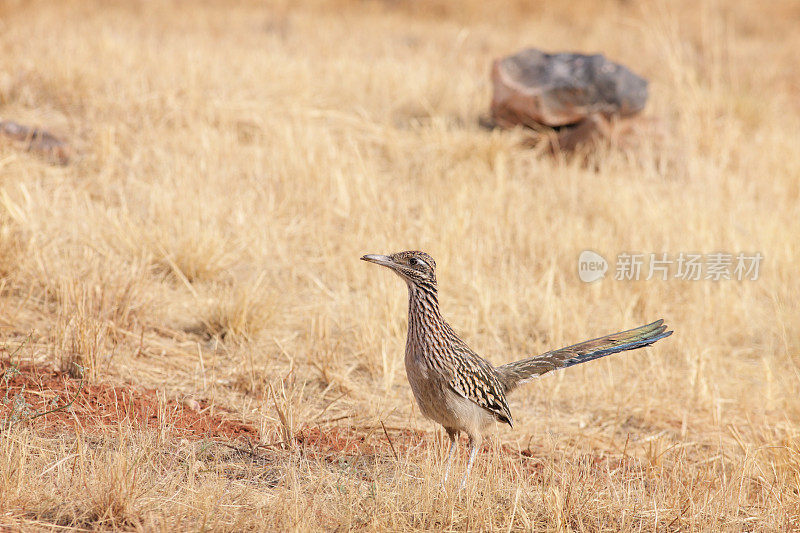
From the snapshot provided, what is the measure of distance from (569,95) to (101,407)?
6.64 meters

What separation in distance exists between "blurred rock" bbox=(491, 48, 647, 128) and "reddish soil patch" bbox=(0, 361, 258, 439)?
5.85 meters

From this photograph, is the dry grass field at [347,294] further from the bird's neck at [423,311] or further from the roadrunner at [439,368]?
the bird's neck at [423,311]

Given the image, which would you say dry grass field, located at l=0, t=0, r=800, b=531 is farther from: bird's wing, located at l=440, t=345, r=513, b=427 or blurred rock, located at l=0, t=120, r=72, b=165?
bird's wing, located at l=440, t=345, r=513, b=427

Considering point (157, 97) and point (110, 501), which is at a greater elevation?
point (157, 97)

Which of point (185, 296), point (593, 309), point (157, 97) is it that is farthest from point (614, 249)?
point (157, 97)

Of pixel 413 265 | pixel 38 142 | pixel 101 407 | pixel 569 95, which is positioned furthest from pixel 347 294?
pixel 569 95

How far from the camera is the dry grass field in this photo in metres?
3.94

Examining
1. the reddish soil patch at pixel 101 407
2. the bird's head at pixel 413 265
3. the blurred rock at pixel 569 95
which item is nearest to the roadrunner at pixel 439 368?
the bird's head at pixel 413 265

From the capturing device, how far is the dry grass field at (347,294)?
155 inches

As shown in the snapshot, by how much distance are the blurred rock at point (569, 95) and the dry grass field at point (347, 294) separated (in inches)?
13.5

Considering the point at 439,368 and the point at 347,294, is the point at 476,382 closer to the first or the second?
the point at 439,368

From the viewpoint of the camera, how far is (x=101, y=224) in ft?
22.9

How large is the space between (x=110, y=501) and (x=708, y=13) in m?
15.9

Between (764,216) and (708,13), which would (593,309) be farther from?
(708,13)
